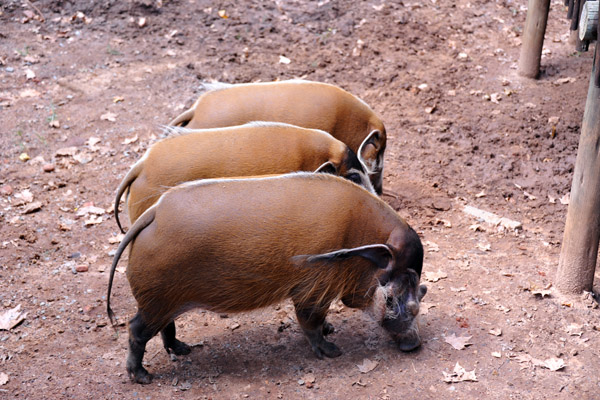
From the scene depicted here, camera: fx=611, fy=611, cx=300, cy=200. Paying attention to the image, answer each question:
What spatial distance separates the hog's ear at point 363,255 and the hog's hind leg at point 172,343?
1.01 metres

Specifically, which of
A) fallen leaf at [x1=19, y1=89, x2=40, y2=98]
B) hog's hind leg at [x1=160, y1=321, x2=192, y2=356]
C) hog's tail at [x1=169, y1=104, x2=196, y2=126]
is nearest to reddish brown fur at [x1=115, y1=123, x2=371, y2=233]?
hog's tail at [x1=169, y1=104, x2=196, y2=126]

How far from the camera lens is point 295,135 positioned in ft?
14.9

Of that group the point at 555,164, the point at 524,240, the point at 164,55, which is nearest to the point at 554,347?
the point at 524,240

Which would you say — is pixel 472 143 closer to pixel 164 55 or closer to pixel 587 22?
pixel 587 22

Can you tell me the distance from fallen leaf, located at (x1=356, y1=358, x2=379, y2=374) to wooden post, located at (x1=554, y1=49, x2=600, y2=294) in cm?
157

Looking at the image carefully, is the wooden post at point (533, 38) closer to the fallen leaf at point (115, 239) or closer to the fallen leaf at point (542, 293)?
the fallen leaf at point (542, 293)

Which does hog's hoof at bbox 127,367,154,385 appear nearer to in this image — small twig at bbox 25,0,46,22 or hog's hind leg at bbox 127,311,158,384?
hog's hind leg at bbox 127,311,158,384

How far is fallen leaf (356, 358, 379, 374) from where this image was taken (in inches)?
151

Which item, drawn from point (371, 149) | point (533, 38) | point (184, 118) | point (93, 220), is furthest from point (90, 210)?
point (533, 38)

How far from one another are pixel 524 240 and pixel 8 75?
642 centimetres

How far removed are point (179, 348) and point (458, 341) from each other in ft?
6.02

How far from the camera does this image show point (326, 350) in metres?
3.98

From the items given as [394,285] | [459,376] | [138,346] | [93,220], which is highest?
[394,285]

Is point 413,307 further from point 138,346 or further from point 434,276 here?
point 138,346
